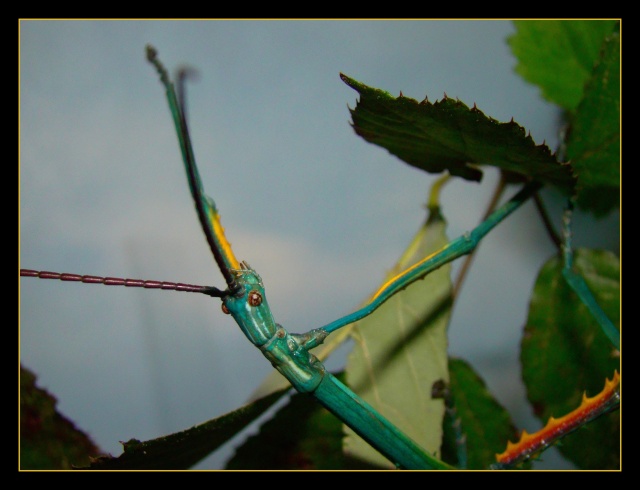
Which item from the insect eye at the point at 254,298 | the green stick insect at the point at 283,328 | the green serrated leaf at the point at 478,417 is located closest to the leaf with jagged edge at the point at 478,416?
the green serrated leaf at the point at 478,417

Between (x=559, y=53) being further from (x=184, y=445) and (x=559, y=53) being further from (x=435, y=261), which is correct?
(x=184, y=445)

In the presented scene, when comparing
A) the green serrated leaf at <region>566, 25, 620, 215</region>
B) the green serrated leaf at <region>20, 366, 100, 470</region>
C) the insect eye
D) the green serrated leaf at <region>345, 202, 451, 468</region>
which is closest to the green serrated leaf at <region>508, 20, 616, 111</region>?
the green serrated leaf at <region>566, 25, 620, 215</region>

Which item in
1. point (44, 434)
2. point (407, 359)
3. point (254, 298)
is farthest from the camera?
point (407, 359)

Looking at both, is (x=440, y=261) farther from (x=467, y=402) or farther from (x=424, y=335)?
(x=467, y=402)

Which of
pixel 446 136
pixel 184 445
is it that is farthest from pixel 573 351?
pixel 184 445

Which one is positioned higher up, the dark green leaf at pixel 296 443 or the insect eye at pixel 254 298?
the insect eye at pixel 254 298

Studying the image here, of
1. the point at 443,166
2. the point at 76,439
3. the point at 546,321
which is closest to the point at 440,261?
the point at 443,166

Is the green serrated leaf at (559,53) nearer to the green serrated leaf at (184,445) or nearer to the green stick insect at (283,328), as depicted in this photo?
the green stick insect at (283,328)
